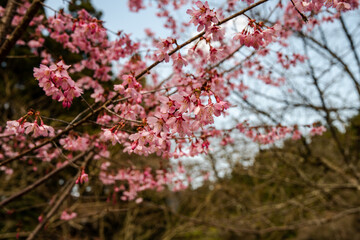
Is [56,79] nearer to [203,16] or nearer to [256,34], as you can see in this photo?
[203,16]

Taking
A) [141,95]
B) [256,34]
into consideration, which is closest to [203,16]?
[256,34]

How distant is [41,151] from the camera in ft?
10.2

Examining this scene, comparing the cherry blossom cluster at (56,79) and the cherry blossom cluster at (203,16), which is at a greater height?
the cherry blossom cluster at (203,16)

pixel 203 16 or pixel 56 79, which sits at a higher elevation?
pixel 203 16

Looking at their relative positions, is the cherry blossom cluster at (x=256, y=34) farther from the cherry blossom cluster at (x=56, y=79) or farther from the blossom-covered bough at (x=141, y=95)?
the cherry blossom cluster at (x=56, y=79)

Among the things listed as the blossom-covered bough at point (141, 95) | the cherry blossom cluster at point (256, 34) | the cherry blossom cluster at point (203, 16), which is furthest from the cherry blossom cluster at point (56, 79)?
the cherry blossom cluster at point (256, 34)

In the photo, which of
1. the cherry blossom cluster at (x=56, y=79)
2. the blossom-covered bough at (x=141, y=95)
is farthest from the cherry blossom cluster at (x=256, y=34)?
the cherry blossom cluster at (x=56, y=79)

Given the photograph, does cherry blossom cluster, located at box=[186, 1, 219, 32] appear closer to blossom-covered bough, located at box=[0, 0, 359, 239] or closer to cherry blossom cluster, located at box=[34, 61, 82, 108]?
blossom-covered bough, located at box=[0, 0, 359, 239]

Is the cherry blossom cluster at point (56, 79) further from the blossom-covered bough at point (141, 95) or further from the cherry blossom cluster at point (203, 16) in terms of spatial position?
the cherry blossom cluster at point (203, 16)

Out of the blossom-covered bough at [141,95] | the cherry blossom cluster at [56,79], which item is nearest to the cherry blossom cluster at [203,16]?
the blossom-covered bough at [141,95]

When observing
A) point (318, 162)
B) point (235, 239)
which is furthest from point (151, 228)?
point (318, 162)

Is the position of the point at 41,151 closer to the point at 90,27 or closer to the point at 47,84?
the point at 90,27

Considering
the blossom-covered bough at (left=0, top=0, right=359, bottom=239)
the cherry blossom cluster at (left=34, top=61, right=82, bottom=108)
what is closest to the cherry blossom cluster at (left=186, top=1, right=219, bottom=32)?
the blossom-covered bough at (left=0, top=0, right=359, bottom=239)

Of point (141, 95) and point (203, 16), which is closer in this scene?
point (203, 16)
